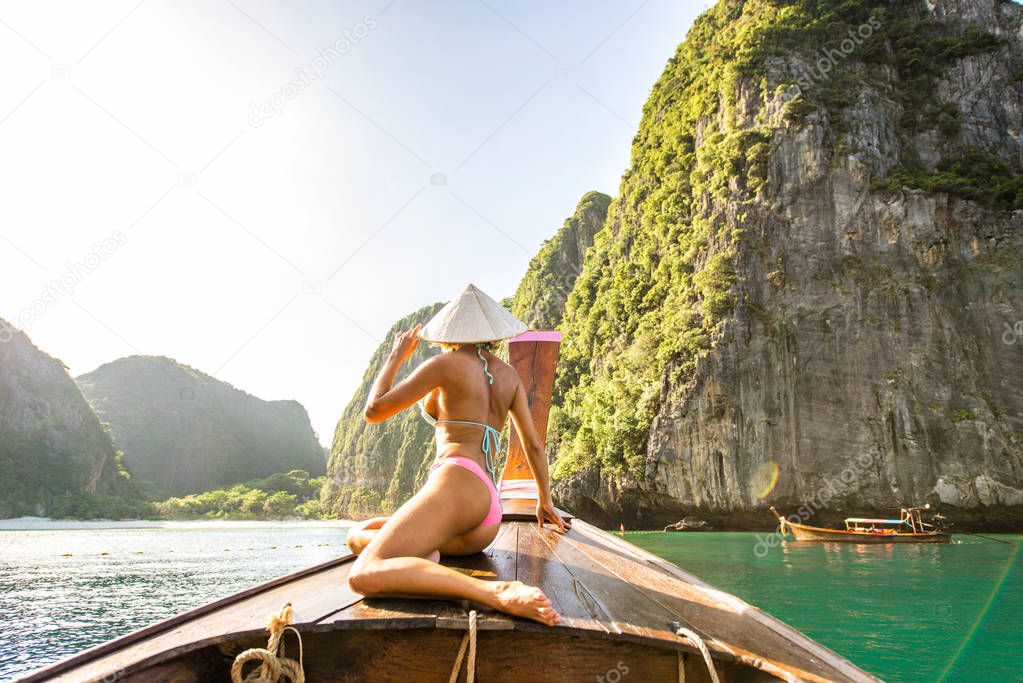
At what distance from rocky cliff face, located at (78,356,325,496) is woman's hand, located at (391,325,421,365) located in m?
117

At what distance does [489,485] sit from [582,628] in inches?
35.3

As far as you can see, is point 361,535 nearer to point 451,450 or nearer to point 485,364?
point 451,450

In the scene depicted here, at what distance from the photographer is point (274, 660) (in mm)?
1380

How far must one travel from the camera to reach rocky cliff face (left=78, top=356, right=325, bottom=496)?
4181 inches

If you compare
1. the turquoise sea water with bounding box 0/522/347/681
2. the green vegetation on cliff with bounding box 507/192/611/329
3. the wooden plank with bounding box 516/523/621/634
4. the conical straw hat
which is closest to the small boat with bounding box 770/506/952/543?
the turquoise sea water with bounding box 0/522/347/681

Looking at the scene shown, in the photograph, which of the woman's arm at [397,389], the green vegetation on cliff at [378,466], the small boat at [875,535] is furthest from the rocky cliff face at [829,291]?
the green vegetation on cliff at [378,466]

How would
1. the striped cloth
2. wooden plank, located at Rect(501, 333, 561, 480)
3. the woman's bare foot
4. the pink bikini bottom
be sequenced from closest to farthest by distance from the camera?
the woman's bare foot → the pink bikini bottom → the striped cloth → wooden plank, located at Rect(501, 333, 561, 480)

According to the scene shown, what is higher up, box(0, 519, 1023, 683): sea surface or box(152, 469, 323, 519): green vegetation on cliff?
box(0, 519, 1023, 683): sea surface

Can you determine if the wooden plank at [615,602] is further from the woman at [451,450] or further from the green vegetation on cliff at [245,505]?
the green vegetation on cliff at [245,505]

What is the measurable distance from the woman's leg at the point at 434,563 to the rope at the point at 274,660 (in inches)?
11.9

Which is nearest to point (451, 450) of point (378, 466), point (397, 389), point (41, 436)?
point (397, 389)

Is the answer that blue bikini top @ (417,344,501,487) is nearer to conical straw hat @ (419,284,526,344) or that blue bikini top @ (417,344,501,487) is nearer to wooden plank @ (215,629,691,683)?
conical straw hat @ (419,284,526,344)

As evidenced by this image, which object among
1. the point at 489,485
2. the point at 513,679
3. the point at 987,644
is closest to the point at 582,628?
the point at 513,679

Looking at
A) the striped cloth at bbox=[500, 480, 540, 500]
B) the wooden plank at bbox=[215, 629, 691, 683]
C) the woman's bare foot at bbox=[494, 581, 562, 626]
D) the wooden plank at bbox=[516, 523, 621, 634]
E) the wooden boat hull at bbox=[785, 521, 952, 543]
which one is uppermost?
the striped cloth at bbox=[500, 480, 540, 500]
